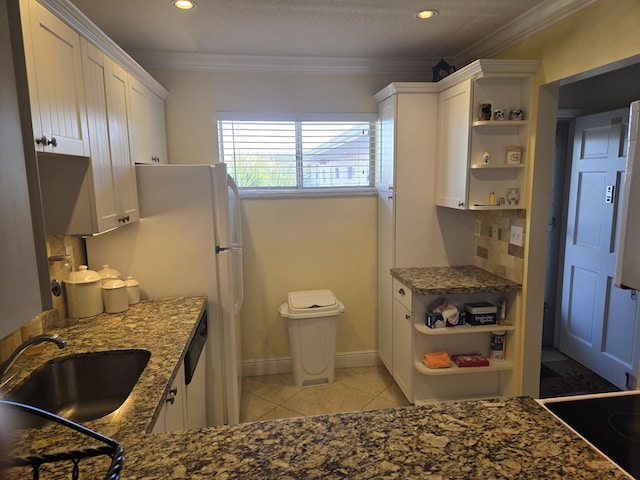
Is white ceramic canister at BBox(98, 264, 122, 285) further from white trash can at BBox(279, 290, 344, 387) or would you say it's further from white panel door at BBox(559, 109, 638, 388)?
white panel door at BBox(559, 109, 638, 388)

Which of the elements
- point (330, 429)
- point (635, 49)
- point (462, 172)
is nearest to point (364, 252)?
point (462, 172)

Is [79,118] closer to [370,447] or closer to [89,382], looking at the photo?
[89,382]

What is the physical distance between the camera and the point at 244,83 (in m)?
3.11

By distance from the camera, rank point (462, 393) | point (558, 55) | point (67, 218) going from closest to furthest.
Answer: point (67, 218), point (558, 55), point (462, 393)

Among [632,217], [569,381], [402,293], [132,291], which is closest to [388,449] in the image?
[632,217]

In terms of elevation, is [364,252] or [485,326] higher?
[364,252]

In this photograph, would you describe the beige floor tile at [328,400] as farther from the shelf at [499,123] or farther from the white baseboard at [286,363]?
the shelf at [499,123]

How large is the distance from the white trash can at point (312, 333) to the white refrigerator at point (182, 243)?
77 centimetres

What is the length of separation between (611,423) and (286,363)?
269cm

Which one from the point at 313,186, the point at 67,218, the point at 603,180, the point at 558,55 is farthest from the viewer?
the point at 313,186

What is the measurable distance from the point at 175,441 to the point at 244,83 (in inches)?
107

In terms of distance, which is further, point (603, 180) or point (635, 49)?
point (603, 180)

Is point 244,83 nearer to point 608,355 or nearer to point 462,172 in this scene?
point 462,172

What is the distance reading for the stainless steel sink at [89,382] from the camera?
63.1 inches
